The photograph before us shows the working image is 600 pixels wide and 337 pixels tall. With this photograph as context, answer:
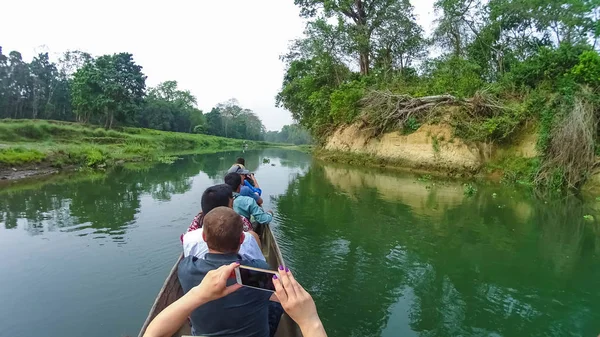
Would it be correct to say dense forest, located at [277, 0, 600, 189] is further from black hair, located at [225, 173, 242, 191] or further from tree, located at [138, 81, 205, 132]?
tree, located at [138, 81, 205, 132]

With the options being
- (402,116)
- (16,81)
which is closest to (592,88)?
(402,116)

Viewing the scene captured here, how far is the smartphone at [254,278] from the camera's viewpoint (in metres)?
1.50

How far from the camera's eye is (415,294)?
5.20 metres

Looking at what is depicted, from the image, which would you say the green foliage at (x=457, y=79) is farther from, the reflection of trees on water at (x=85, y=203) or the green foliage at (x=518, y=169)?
the reflection of trees on water at (x=85, y=203)

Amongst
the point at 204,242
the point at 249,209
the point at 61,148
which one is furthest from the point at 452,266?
the point at 61,148

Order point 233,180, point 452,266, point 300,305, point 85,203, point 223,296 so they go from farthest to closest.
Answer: point 85,203, point 452,266, point 233,180, point 223,296, point 300,305

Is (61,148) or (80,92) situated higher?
(80,92)

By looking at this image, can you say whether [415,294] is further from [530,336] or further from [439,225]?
[439,225]

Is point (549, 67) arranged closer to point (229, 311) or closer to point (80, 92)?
point (229, 311)

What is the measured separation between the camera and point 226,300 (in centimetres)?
215

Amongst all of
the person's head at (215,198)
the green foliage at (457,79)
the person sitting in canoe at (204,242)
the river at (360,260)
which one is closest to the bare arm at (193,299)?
the person sitting in canoe at (204,242)

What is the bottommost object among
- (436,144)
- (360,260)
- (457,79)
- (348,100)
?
(360,260)

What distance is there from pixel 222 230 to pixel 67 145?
1014 inches

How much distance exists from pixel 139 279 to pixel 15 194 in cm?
964
